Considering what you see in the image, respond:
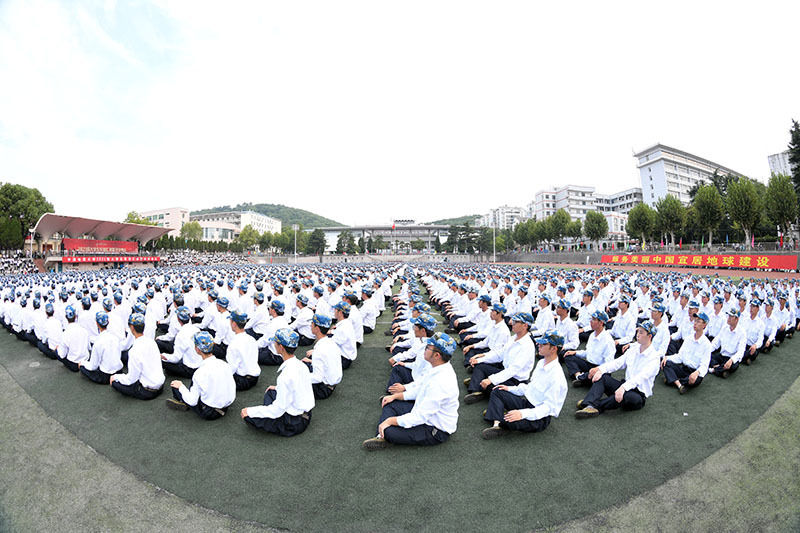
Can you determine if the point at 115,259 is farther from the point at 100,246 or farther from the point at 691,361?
the point at 691,361

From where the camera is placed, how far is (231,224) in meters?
110

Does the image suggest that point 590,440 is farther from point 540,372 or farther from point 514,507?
point 514,507

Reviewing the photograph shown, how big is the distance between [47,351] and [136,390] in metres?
4.01

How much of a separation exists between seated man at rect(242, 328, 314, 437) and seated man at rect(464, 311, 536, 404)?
2.27 metres

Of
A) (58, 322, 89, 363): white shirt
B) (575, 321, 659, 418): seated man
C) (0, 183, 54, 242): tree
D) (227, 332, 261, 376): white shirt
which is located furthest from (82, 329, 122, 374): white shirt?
(0, 183, 54, 242): tree

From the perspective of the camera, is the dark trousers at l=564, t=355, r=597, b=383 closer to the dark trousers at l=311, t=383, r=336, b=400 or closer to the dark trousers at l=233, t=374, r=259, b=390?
the dark trousers at l=311, t=383, r=336, b=400

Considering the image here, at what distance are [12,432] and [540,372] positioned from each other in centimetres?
652

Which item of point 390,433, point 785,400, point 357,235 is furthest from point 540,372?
point 357,235

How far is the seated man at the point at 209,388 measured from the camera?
441cm

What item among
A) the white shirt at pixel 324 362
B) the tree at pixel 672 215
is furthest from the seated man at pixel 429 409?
the tree at pixel 672 215

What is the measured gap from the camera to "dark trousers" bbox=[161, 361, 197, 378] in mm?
6051

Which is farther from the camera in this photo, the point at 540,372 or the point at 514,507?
the point at 540,372

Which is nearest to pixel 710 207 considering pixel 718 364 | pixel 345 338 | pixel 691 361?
pixel 718 364

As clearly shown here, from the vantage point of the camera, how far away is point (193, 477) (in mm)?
3600
